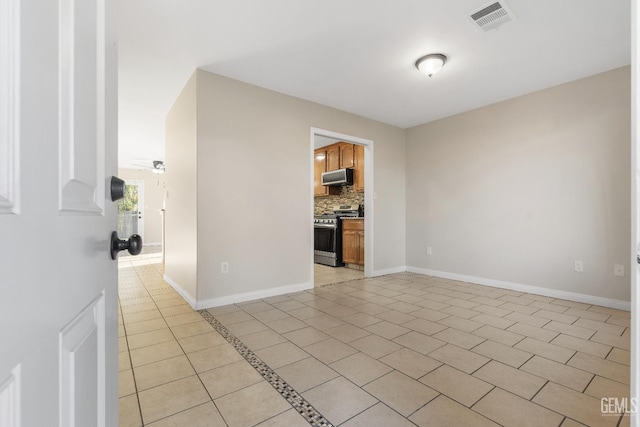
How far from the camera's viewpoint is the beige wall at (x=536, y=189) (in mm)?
3023

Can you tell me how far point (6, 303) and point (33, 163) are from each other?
18 cm

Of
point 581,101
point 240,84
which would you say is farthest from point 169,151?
point 581,101

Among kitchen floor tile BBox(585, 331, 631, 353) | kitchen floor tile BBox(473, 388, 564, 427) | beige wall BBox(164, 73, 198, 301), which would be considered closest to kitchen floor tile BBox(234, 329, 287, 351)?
beige wall BBox(164, 73, 198, 301)

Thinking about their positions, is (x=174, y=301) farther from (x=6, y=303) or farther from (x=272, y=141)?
(x=6, y=303)

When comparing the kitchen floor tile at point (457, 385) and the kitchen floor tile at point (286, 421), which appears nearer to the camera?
the kitchen floor tile at point (286, 421)

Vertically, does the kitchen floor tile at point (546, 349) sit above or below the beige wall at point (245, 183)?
below

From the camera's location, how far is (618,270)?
9.74 ft

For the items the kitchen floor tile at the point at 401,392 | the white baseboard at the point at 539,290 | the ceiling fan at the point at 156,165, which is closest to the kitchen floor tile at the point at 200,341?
the kitchen floor tile at the point at 401,392

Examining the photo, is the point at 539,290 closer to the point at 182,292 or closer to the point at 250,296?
the point at 250,296

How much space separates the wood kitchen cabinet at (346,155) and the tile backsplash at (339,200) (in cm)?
59

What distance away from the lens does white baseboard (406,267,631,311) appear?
300cm

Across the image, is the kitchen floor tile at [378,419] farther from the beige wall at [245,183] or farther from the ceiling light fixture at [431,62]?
the ceiling light fixture at [431,62]

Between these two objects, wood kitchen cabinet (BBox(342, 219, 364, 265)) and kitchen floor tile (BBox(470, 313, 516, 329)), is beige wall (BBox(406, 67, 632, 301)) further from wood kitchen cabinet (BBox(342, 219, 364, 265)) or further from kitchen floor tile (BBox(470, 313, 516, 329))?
kitchen floor tile (BBox(470, 313, 516, 329))

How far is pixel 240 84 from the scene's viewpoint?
3254 millimetres
